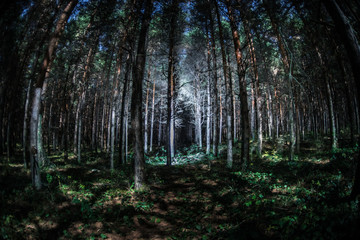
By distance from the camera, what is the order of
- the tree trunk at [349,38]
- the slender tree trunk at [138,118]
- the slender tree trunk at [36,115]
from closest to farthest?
the tree trunk at [349,38] → the slender tree trunk at [36,115] → the slender tree trunk at [138,118]

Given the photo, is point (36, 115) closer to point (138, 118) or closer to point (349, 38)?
point (138, 118)

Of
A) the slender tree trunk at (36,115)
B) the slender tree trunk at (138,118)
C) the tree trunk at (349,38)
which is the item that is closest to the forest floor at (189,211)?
the slender tree trunk at (36,115)

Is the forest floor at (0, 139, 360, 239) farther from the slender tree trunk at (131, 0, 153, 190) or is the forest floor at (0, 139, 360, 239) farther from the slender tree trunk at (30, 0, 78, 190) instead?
the slender tree trunk at (131, 0, 153, 190)

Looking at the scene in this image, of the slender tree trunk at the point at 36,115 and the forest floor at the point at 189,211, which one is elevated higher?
the slender tree trunk at the point at 36,115

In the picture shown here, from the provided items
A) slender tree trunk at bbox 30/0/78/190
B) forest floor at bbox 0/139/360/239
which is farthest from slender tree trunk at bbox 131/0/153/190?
slender tree trunk at bbox 30/0/78/190

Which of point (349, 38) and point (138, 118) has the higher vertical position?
point (349, 38)

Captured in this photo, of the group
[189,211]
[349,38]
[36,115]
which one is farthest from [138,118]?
[349,38]

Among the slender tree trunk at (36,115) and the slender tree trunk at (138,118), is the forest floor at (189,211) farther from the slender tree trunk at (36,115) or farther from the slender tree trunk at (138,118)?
the slender tree trunk at (138,118)

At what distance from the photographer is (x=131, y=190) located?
606 centimetres

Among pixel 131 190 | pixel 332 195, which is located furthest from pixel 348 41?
pixel 131 190

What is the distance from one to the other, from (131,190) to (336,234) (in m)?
5.50

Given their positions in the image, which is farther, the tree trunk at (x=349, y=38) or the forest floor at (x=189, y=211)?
the tree trunk at (x=349, y=38)

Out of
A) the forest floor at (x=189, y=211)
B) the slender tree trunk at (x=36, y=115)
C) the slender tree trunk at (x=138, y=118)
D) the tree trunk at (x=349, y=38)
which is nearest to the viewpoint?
the forest floor at (x=189, y=211)

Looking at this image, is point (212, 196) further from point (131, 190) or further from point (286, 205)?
point (131, 190)
